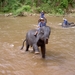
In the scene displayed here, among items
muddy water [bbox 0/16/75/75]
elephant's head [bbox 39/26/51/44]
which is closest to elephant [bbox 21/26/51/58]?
Result: elephant's head [bbox 39/26/51/44]

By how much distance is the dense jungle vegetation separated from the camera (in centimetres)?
2695

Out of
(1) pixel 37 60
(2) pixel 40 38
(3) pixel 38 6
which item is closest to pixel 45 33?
(2) pixel 40 38

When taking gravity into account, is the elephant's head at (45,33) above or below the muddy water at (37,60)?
above

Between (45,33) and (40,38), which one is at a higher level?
(45,33)

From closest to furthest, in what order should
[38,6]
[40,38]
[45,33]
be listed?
[45,33] → [40,38] → [38,6]

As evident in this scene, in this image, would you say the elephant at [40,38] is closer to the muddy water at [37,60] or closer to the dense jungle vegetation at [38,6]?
the muddy water at [37,60]

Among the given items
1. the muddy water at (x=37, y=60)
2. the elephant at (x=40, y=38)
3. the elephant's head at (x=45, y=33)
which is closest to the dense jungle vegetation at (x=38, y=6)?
the muddy water at (x=37, y=60)

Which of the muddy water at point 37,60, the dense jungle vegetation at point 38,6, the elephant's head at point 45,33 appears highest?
the elephant's head at point 45,33

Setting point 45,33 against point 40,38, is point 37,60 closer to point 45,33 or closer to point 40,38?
point 40,38

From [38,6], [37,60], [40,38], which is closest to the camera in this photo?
[40,38]

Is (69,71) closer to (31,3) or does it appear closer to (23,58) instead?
(23,58)

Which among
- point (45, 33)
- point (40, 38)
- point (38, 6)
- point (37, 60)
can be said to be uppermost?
point (45, 33)

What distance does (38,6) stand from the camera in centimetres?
2867

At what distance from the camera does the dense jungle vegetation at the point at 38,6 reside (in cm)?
2695
